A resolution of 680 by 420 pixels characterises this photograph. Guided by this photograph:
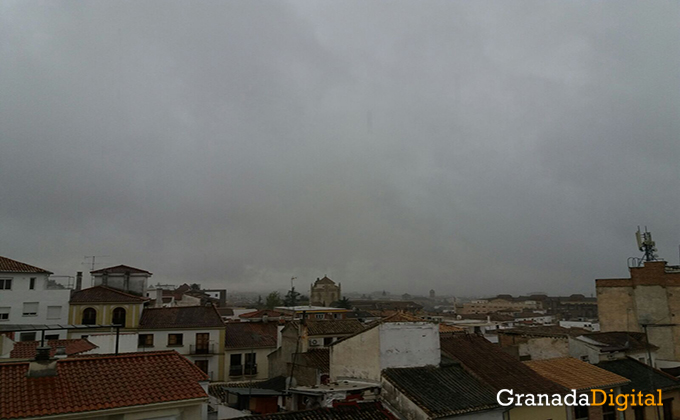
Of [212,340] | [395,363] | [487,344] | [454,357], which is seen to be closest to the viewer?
[395,363]

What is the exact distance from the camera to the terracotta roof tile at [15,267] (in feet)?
126

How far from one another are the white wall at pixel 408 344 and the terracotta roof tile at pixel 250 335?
25.6m

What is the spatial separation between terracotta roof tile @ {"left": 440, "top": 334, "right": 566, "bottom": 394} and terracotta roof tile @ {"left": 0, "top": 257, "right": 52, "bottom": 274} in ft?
122

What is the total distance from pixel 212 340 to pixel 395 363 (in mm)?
26325

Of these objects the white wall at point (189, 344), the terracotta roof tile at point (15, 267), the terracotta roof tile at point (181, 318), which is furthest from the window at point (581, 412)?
the terracotta roof tile at point (15, 267)

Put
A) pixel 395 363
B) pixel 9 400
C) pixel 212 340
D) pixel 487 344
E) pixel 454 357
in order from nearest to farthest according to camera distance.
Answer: pixel 9 400
pixel 395 363
pixel 454 357
pixel 487 344
pixel 212 340

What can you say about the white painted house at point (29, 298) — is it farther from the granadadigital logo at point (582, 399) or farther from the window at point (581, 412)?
the window at point (581, 412)

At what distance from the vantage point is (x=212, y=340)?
38.7 metres

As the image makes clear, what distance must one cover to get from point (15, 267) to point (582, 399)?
43985 millimetres

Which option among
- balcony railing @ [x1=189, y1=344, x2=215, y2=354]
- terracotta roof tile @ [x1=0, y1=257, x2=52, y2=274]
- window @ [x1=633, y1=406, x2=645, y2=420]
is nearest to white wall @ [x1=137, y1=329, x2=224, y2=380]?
balcony railing @ [x1=189, y1=344, x2=215, y2=354]

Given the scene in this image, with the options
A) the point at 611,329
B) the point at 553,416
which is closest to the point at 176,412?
the point at 553,416

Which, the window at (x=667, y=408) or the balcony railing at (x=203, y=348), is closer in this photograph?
the window at (x=667, y=408)

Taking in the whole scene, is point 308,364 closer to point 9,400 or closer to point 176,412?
point 176,412

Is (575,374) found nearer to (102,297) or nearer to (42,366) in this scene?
(42,366)
